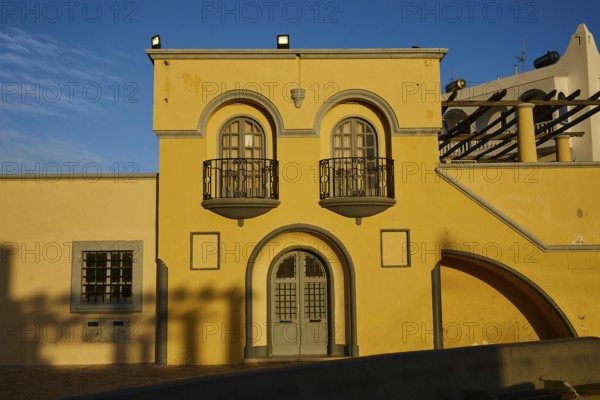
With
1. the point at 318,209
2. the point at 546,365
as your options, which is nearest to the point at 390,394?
the point at 546,365

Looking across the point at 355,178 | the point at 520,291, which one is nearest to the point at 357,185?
the point at 355,178

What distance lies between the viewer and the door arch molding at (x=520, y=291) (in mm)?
15906

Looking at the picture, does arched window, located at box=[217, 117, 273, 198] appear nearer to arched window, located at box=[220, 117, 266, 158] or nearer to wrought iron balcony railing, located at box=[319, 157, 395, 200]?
arched window, located at box=[220, 117, 266, 158]

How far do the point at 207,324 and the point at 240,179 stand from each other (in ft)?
13.8

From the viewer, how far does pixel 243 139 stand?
1683 cm

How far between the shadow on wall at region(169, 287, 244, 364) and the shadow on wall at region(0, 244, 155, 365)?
46.1 inches

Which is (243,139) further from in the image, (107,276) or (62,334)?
(62,334)

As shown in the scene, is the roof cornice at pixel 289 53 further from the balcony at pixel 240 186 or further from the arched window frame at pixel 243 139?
the balcony at pixel 240 186

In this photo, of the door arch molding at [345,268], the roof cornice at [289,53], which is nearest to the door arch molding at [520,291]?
the door arch molding at [345,268]

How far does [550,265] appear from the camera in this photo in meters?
15.9

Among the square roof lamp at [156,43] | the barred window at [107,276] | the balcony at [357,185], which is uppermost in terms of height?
the square roof lamp at [156,43]

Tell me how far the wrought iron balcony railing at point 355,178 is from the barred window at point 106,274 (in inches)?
227

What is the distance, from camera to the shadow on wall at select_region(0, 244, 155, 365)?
16.1 m

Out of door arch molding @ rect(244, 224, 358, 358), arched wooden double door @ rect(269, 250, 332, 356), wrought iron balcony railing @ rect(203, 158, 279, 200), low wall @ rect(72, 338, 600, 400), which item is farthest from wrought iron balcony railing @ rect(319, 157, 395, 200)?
low wall @ rect(72, 338, 600, 400)
